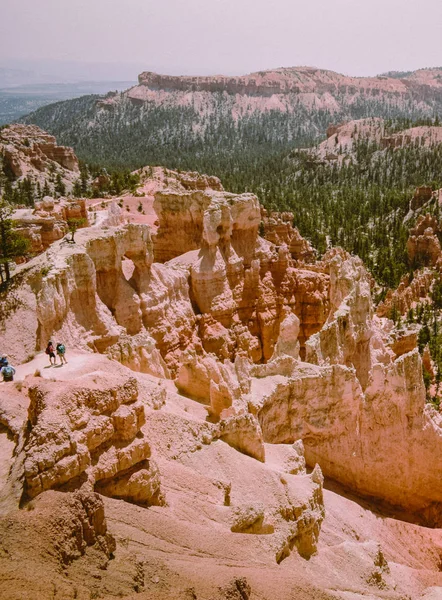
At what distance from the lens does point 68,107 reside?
626 ft

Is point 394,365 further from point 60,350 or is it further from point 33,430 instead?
point 33,430

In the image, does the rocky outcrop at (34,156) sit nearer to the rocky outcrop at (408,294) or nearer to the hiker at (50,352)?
the rocky outcrop at (408,294)

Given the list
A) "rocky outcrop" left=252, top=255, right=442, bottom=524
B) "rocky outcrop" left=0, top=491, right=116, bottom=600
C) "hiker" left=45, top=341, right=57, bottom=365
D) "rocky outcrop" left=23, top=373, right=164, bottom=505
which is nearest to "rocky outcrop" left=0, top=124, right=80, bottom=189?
"hiker" left=45, top=341, right=57, bottom=365

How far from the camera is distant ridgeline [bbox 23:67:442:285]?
70750 millimetres

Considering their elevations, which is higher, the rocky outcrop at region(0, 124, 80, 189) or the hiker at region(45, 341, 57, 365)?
the rocky outcrop at region(0, 124, 80, 189)

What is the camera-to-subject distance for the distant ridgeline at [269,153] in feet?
232

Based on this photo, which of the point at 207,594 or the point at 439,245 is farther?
the point at 439,245

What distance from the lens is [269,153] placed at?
14425 centimetres

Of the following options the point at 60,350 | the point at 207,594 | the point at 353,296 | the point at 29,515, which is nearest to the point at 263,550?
the point at 207,594

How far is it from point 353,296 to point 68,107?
195358 millimetres

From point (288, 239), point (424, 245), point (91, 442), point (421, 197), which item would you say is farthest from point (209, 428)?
point (421, 197)

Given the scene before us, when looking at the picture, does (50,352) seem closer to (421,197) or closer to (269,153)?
(421,197)

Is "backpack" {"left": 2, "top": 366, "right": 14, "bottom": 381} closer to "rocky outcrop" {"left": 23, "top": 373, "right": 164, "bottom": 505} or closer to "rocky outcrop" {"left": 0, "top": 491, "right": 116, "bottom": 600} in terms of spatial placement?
"rocky outcrop" {"left": 23, "top": 373, "right": 164, "bottom": 505}

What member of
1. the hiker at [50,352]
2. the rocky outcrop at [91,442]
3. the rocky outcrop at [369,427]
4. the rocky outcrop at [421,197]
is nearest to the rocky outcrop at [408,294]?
the rocky outcrop at [421,197]
